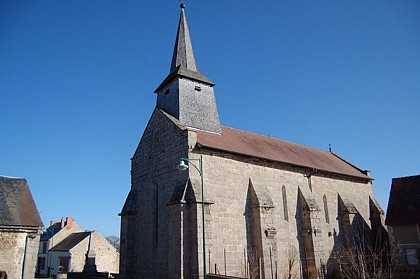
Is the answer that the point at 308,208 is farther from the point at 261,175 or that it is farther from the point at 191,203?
the point at 191,203

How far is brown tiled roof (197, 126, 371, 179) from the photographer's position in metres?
17.9

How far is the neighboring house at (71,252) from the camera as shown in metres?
37.0

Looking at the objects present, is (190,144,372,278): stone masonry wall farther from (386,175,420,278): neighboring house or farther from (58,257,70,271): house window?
(58,257,70,271): house window

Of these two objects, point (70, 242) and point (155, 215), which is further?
point (70, 242)

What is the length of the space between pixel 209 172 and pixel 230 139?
400 cm

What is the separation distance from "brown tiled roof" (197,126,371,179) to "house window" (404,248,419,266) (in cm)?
704

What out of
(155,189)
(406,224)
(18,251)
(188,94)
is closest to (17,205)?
(18,251)

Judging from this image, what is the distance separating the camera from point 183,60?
21969 mm

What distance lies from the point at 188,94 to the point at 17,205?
37.7 ft

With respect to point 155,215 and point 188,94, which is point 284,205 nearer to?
point 155,215

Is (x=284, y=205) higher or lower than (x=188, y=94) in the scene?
lower

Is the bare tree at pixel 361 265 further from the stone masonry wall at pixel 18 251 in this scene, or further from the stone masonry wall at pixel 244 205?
the stone masonry wall at pixel 18 251

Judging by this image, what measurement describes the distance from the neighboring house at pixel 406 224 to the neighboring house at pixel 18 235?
1885cm

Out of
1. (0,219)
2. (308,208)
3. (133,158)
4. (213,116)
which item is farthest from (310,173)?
(0,219)
